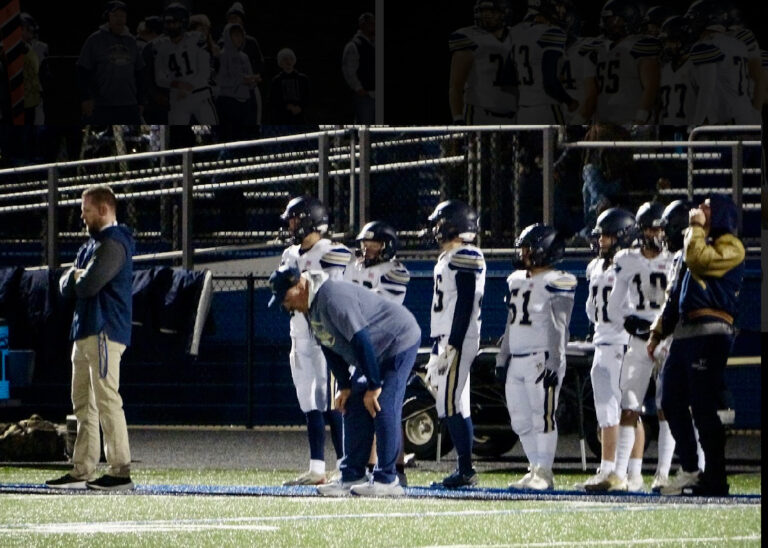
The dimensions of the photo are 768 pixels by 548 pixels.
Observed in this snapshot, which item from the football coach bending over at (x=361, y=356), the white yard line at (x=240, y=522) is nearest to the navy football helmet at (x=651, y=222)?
the football coach bending over at (x=361, y=356)

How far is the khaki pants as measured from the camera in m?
9.77

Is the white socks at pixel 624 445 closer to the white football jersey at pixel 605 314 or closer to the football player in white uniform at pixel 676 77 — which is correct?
the white football jersey at pixel 605 314

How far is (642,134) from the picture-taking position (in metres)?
14.1

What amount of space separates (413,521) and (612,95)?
5.08m

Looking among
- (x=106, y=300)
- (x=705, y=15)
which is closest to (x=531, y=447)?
(x=106, y=300)

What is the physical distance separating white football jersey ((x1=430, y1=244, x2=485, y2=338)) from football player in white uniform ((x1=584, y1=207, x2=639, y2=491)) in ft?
2.11

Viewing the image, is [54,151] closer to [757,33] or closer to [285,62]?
[285,62]

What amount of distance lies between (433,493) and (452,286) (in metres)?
1.27

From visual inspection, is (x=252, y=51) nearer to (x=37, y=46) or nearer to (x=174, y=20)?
(x=174, y=20)

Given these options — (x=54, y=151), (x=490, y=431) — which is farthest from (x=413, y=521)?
(x=54, y=151)

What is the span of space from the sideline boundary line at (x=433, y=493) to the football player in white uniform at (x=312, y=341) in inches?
19.1

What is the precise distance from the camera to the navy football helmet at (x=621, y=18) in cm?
1216

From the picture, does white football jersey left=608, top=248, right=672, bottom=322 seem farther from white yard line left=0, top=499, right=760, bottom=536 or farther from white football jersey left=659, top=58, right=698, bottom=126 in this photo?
white football jersey left=659, top=58, right=698, bottom=126

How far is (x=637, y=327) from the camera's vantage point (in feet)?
32.9
